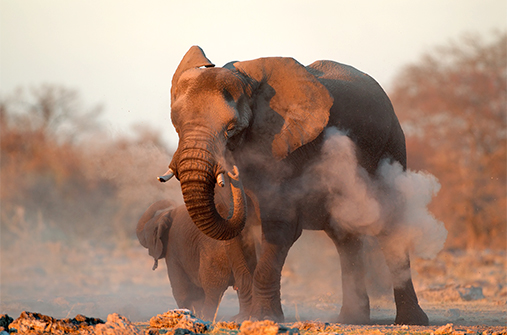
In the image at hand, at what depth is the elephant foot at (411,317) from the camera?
7188 mm

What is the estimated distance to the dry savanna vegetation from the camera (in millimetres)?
9070

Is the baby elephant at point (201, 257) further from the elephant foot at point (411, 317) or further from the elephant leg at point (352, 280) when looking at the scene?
the elephant foot at point (411, 317)

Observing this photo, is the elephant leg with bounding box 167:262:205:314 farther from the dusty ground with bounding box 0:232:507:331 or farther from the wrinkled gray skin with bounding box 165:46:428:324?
the wrinkled gray skin with bounding box 165:46:428:324

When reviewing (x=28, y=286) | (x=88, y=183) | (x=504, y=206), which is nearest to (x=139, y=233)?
(x=28, y=286)

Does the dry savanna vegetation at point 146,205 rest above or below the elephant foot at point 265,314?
above

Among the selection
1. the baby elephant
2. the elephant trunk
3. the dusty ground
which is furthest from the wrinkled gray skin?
the dusty ground

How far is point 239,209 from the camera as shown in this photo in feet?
18.8

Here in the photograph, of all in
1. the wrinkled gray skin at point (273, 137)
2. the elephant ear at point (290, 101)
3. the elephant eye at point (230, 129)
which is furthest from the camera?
the elephant ear at point (290, 101)

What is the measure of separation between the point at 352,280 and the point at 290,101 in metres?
2.51

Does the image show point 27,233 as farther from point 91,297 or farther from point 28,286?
point 91,297

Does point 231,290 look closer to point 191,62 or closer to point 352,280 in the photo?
point 352,280

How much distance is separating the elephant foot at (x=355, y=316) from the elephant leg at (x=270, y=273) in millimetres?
1578

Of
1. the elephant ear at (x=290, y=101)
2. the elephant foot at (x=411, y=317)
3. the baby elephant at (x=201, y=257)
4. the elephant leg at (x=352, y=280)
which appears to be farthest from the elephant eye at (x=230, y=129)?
the elephant foot at (x=411, y=317)

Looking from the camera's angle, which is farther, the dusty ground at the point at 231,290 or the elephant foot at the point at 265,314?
the dusty ground at the point at 231,290
